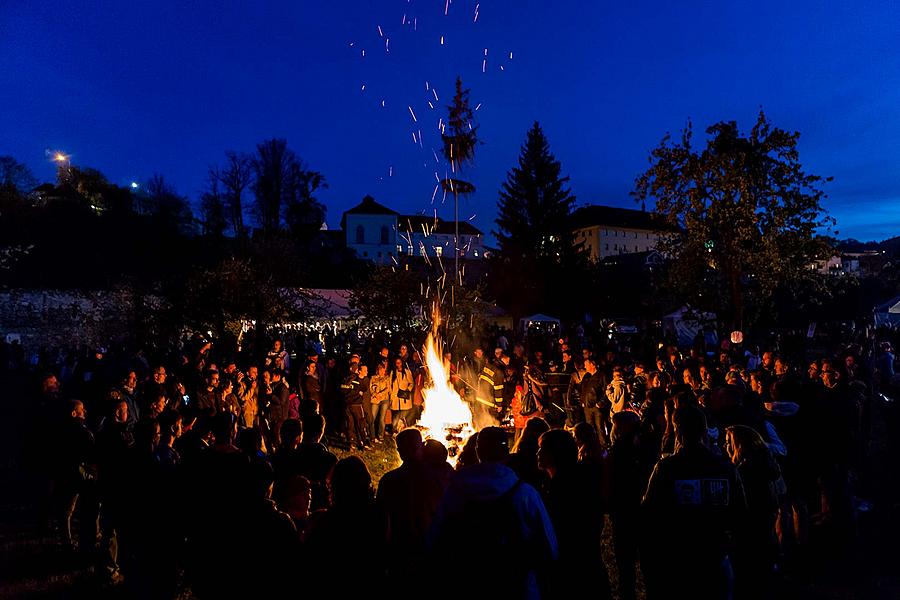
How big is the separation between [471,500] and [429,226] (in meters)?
86.4

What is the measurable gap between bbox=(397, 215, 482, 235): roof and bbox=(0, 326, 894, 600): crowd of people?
76.4 m

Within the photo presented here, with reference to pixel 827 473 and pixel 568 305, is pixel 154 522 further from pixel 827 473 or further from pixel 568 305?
pixel 568 305

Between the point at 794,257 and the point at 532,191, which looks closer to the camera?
the point at 794,257

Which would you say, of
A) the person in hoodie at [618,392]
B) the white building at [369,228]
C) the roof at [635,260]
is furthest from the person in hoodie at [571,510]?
the white building at [369,228]

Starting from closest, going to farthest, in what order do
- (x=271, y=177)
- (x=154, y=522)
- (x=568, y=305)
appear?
(x=154, y=522), (x=568, y=305), (x=271, y=177)

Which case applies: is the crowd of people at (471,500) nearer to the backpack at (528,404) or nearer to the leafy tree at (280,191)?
the backpack at (528,404)

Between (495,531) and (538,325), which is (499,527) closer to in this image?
(495,531)

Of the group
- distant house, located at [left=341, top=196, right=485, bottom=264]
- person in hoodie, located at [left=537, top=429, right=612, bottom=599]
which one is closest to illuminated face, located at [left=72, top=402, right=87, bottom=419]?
person in hoodie, located at [left=537, top=429, right=612, bottom=599]

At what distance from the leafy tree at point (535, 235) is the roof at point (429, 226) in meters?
40.4

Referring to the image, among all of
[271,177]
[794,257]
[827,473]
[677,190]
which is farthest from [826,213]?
[271,177]

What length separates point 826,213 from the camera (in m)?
20.4

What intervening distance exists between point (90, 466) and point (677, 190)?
19.5 meters

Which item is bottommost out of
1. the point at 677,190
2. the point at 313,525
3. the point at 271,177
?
the point at 313,525

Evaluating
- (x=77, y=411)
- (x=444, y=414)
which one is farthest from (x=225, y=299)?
(x=77, y=411)
